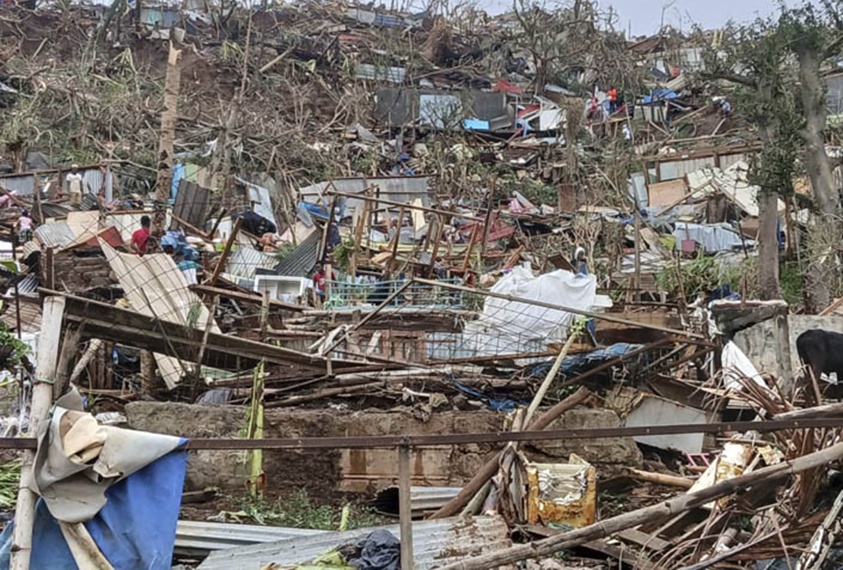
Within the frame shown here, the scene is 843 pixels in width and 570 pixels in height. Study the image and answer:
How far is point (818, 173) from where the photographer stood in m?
12.4

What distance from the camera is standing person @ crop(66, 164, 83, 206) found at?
611 inches

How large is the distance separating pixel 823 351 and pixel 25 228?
11.9 meters

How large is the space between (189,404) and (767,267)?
9.06 meters

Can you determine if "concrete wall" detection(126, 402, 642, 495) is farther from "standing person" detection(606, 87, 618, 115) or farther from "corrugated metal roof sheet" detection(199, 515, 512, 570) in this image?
"standing person" detection(606, 87, 618, 115)

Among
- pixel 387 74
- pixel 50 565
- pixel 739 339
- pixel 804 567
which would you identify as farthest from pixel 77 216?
pixel 387 74

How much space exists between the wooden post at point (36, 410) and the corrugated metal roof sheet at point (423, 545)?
4.99 feet

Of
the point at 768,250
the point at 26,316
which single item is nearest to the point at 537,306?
the point at 768,250

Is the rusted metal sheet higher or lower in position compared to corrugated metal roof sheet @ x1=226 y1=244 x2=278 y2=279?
lower

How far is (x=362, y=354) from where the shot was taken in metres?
7.67

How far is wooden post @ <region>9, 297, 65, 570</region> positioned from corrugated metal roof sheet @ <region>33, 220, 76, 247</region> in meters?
8.61

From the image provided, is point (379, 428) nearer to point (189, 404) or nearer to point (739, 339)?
point (189, 404)

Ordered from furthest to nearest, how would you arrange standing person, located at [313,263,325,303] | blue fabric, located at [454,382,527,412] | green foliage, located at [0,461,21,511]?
standing person, located at [313,263,325,303]
blue fabric, located at [454,382,527,412]
green foliage, located at [0,461,21,511]

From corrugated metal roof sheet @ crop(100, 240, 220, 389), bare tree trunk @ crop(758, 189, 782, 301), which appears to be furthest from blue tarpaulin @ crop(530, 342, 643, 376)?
bare tree trunk @ crop(758, 189, 782, 301)

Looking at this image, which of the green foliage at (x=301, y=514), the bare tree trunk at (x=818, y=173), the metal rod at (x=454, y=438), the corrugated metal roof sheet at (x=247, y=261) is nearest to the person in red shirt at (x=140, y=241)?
the corrugated metal roof sheet at (x=247, y=261)
